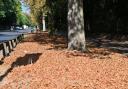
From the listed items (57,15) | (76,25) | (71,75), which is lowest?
(71,75)

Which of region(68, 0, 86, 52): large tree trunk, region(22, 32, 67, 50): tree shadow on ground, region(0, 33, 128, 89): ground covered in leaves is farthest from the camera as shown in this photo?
region(22, 32, 67, 50): tree shadow on ground

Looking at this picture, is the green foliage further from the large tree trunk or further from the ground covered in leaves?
the ground covered in leaves

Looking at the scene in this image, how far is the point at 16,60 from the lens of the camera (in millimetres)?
Answer: 17359

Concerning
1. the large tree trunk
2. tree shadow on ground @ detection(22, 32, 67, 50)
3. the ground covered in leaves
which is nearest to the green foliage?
tree shadow on ground @ detection(22, 32, 67, 50)

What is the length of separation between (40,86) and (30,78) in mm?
1492

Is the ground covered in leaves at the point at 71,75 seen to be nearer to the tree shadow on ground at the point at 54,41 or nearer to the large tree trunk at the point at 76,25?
the large tree trunk at the point at 76,25

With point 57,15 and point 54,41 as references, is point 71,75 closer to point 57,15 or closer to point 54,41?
point 54,41

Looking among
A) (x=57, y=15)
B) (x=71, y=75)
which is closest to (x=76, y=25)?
(x=71, y=75)

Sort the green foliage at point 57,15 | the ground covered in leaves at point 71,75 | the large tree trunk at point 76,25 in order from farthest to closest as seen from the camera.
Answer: the green foliage at point 57,15 → the large tree trunk at point 76,25 → the ground covered in leaves at point 71,75

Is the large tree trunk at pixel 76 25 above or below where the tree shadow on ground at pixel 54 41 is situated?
above

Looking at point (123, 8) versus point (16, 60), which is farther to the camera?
point (123, 8)

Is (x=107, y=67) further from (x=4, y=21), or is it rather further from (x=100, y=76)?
(x=4, y=21)

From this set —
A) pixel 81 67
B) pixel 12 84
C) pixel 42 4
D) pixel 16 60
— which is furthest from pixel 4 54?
pixel 42 4

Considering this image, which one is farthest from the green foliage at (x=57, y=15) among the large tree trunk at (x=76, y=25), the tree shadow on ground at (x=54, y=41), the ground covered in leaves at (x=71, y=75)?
the ground covered in leaves at (x=71, y=75)
